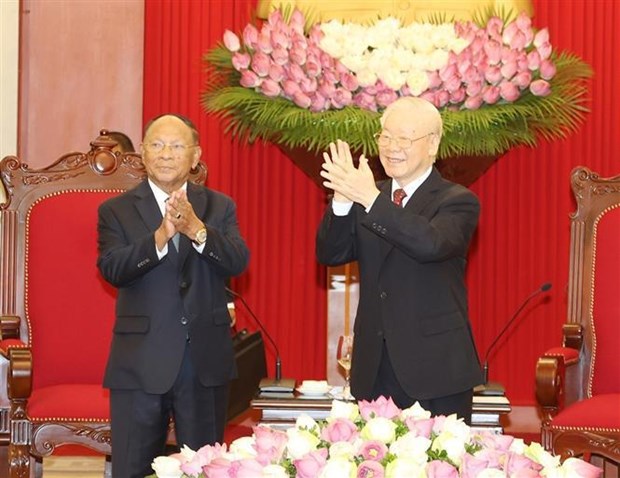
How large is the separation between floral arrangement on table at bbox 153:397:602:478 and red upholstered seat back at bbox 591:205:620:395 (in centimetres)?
225

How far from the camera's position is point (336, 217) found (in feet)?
9.31

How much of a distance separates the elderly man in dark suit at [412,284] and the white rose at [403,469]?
1234mm

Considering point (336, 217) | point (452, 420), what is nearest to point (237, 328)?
point (336, 217)

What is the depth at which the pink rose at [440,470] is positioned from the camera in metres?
1.55

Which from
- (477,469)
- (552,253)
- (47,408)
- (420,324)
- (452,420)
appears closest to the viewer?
(477,469)

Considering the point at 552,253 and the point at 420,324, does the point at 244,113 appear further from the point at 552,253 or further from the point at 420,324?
the point at 552,253

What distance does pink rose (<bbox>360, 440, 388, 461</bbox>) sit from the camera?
5.31 ft

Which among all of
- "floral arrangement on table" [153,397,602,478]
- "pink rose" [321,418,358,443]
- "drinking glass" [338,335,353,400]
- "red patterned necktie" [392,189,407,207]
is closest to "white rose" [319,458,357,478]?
"floral arrangement on table" [153,397,602,478]

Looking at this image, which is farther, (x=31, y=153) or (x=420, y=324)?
(x=31, y=153)

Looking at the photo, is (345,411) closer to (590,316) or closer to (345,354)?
(345,354)

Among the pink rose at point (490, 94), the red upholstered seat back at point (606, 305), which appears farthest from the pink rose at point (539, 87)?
the red upholstered seat back at point (606, 305)

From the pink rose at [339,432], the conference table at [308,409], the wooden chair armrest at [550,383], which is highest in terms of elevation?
the pink rose at [339,432]

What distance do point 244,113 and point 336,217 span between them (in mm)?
1158

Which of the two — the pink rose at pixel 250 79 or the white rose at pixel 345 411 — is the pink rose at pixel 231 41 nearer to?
the pink rose at pixel 250 79
